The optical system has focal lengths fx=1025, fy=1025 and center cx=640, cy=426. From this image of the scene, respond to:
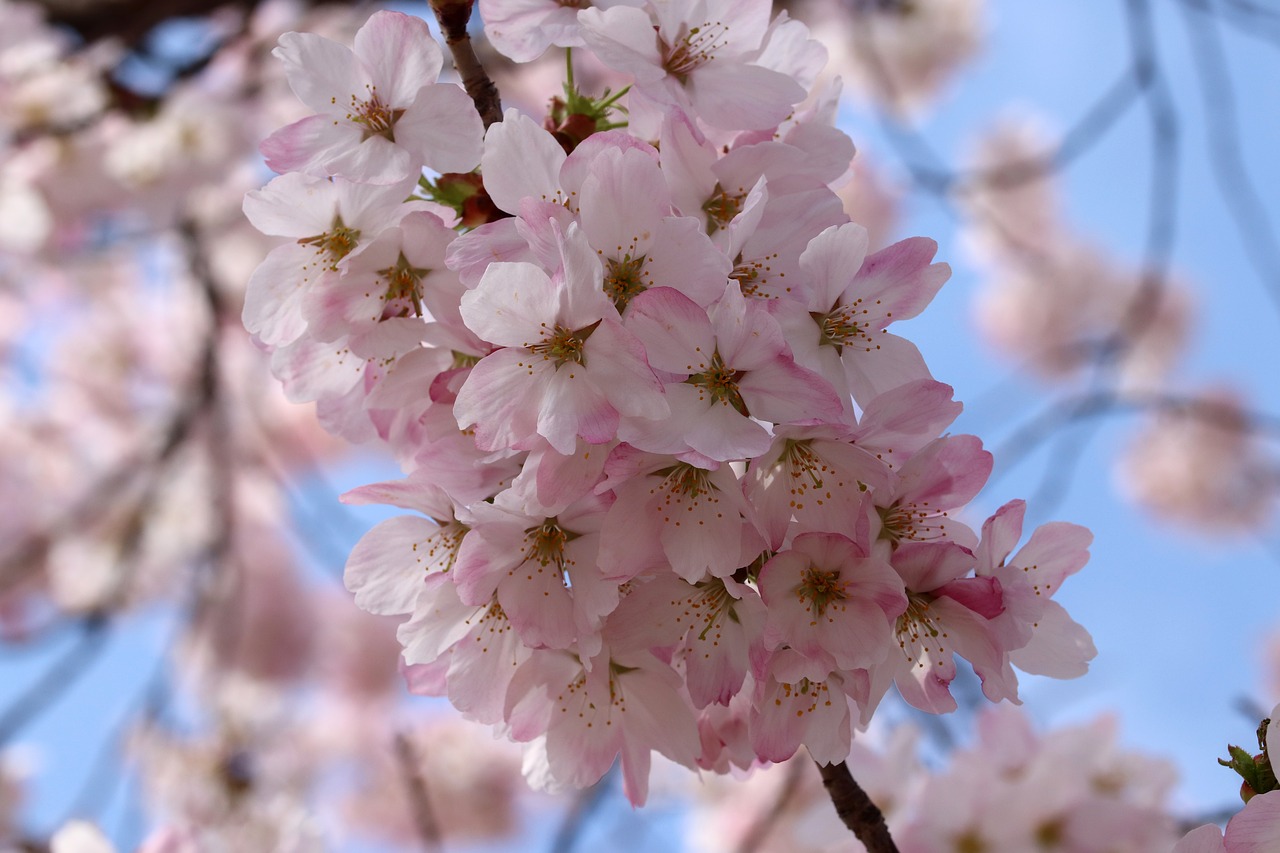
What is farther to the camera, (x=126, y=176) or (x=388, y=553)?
(x=126, y=176)

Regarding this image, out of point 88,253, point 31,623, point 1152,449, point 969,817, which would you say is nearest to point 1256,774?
point 969,817

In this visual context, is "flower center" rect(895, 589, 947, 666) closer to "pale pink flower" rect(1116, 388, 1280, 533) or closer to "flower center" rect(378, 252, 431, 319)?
"flower center" rect(378, 252, 431, 319)

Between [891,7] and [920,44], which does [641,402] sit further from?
[920,44]

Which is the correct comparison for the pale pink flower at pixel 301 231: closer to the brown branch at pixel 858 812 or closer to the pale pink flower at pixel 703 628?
the pale pink flower at pixel 703 628

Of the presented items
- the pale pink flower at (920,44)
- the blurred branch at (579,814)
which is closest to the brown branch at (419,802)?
the blurred branch at (579,814)

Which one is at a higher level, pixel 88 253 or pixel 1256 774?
pixel 1256 774

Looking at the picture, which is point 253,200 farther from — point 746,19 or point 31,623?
point 31,623

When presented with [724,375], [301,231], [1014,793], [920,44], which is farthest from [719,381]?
[920,44]
